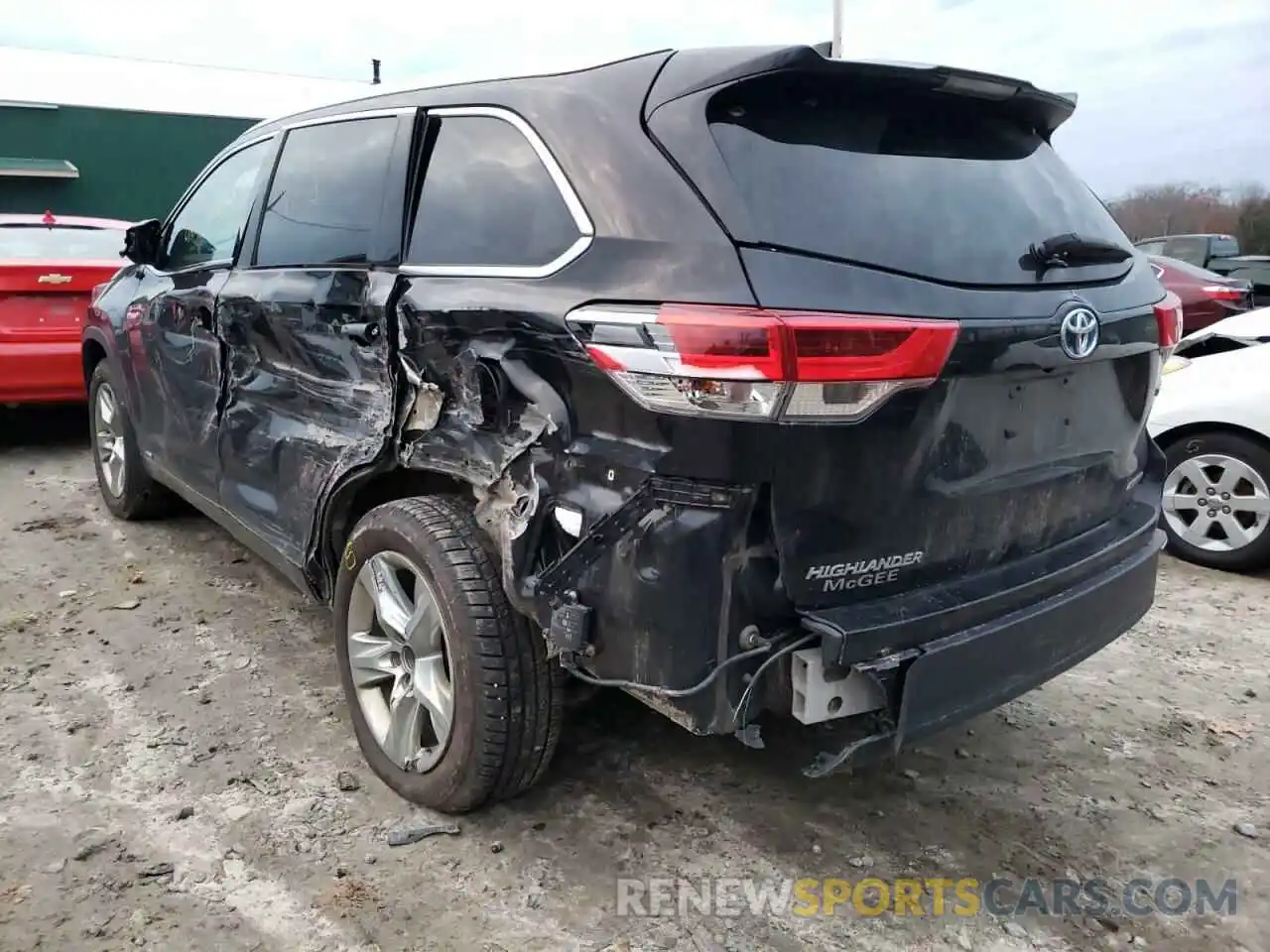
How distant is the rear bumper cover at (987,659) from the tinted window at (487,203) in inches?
43.5

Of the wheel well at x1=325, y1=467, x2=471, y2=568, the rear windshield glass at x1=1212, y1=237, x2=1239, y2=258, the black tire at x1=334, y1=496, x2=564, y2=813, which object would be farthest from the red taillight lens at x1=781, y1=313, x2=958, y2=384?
the rear windshield glass at x1=1212, y1=237, x2=1239, y2=258

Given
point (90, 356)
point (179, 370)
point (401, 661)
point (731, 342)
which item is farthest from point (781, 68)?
point (90, 356)

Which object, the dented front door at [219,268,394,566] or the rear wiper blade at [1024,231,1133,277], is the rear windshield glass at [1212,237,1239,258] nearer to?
the rear wiper blade at [1024,231,1133,277]

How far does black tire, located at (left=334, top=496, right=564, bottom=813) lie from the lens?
2.46 metres

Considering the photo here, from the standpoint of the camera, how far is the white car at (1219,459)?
15.2ft

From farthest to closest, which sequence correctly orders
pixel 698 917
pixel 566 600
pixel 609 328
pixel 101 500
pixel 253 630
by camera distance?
1. pixel 101 500
2. pixel 253 630
3. pixel 698 917
4. pixel 566 600
5. pixel 609 328

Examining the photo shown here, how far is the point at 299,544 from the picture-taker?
322 cm

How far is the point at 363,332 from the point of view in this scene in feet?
9.26

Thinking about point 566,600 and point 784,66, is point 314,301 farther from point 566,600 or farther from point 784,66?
point 784,66

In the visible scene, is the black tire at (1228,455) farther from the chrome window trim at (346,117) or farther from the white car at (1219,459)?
the chrome window trim at (346,117)

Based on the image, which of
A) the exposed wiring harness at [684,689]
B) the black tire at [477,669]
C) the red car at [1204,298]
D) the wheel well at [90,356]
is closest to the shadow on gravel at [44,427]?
the wheel well at [90,356]

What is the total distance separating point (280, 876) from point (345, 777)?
0.45 metres

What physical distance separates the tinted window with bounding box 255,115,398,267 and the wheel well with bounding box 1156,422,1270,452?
3645 millimetres

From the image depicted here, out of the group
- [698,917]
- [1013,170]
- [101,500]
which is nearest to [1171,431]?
[1013,170]
